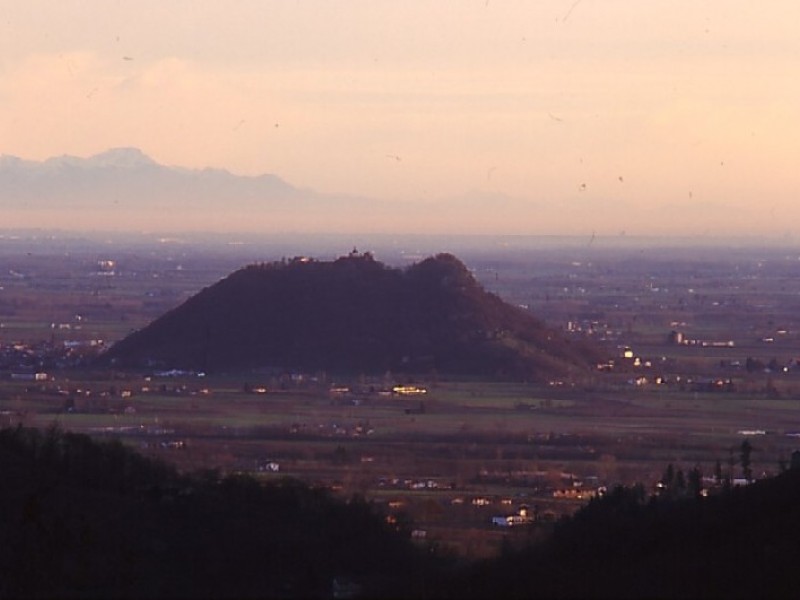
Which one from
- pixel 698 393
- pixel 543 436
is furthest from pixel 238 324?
pixel 543 436

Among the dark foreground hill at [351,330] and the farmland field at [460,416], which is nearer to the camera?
the farmland field at [460,416]

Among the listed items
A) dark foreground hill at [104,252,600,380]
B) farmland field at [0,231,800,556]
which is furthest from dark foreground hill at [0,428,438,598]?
dark foreground hill at [104,252,600,380]

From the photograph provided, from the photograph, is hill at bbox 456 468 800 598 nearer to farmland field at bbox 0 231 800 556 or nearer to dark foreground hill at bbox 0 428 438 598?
dark foreground hill at bbox 0 428 438 598

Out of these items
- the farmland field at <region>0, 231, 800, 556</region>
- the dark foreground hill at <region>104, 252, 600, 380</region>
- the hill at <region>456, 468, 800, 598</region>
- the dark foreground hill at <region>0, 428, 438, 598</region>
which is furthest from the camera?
the dark foreground hill at <region>104, 252, 600, 380</region>

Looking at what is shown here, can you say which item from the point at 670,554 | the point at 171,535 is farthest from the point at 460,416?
the point at 670,554

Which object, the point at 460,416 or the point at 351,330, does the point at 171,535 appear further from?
the point at 351,330

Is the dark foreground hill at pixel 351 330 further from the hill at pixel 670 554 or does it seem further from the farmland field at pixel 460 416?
the hill at pixel 670 554

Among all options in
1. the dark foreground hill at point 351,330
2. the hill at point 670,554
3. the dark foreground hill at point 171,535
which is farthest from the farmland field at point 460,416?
the hill at point 670,554

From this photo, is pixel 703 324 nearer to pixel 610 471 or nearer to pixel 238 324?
pixel 238 324
